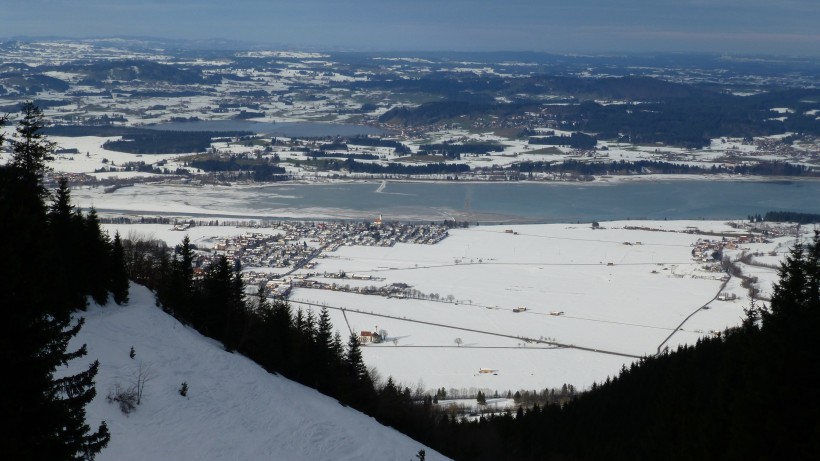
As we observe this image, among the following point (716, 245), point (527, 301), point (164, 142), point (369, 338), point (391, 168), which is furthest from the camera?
point (164, 142)

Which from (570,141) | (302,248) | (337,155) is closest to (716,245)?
(302,248)

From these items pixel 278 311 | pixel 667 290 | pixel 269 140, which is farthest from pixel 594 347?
pixel 269 140

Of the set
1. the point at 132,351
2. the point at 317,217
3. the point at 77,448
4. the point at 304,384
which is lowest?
the point at 317,217

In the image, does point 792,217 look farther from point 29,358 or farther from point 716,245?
point 29,358

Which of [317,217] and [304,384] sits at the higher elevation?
[304,384]

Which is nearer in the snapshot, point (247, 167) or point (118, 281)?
point (118, 281)

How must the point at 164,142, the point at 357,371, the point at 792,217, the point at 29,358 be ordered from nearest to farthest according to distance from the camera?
the point at 29,358
the point at 357,371
the point at 792,217
the point at 164,142

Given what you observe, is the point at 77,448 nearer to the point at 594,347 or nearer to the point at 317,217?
the point at 594,347

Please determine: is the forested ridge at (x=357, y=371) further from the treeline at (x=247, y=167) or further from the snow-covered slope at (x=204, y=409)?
the treeline at (x=247, y=167)
